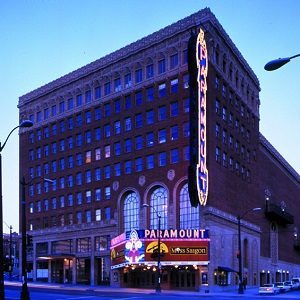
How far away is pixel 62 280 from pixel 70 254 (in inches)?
243

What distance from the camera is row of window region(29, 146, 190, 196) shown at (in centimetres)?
7988

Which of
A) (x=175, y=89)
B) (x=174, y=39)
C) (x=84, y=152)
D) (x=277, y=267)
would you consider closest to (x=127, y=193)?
(x=84, y=152)

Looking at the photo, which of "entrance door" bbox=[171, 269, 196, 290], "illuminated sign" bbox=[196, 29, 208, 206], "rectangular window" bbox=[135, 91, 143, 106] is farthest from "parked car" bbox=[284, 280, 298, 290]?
"rectangular window" bbox=[135, 91, 143, 106]

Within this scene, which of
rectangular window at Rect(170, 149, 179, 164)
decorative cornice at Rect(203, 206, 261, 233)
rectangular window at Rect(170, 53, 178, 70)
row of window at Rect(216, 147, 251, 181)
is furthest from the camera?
row of window at Rect(216, 147, 251, 181)

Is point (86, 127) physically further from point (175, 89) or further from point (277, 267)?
point (277, 267)

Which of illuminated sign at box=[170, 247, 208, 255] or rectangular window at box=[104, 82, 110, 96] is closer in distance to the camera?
illuminated sign at box=[170, 247, 208, 255]

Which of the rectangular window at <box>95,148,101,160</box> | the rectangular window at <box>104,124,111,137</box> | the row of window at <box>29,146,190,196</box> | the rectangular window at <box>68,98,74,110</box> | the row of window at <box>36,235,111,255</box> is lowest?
the row of window at <box>36,235,111,255</box>

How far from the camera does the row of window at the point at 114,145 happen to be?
8031 cm

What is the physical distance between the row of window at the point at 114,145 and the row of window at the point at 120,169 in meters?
1.87

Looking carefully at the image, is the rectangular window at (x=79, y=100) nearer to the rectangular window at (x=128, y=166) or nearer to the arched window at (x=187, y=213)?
the rectangular window at (x=128, y=166)

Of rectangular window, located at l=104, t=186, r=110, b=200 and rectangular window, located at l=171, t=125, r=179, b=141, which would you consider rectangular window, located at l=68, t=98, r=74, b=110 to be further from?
rectangular window, located at l=171, t=125, r=179, b=141

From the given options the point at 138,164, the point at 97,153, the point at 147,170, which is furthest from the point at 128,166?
the point at 97,153

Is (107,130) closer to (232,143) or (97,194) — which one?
(97,194)

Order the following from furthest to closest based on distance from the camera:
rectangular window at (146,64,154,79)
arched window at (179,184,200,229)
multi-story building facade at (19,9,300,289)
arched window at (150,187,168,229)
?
rectangular window at (146,64,154,79), arched window at (150,187,168,229), multi-story building facade at (19,9,300,289), arched window at (179,184,200,229)
